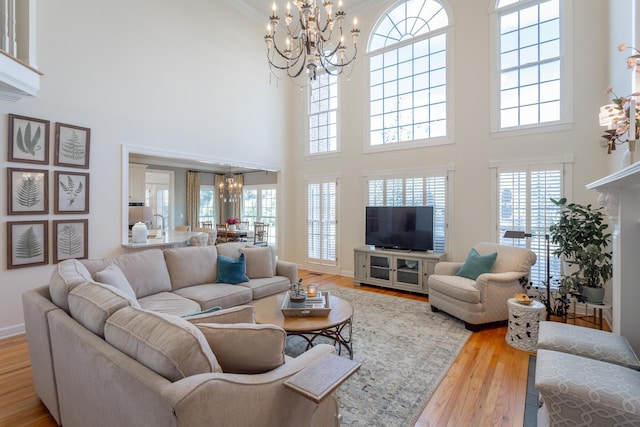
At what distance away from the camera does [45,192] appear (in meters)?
3.51

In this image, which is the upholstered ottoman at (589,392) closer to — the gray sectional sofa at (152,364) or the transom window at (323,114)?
the gray sectional sofa at (152,364)

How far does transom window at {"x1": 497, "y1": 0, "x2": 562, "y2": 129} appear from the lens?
4168 millimetres

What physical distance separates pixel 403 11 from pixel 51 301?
21.4 feet

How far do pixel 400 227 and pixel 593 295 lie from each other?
2578 mm

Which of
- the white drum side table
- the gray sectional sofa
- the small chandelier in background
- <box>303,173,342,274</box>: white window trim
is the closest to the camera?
the gray sectional sofa

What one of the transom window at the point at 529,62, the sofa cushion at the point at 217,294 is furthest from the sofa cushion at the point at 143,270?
the transom window at the point at 529,62

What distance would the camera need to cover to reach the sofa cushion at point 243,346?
131 cm

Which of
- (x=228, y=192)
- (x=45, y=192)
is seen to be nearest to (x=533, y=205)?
(x=45, y=192)

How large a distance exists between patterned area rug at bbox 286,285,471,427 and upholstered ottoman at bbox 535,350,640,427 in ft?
2.74

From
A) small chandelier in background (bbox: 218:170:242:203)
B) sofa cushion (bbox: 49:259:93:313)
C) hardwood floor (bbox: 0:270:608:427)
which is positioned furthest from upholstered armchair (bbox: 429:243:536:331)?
small chandelier in background (bbox: 218:170:242:203)

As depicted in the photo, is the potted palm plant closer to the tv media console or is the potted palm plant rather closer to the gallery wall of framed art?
the tv media console

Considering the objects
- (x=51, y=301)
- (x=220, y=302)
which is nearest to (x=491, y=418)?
(x=220, y=302)

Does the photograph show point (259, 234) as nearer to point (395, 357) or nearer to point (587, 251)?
point (395, 357)

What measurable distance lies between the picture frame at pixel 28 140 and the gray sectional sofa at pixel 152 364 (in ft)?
6.98
